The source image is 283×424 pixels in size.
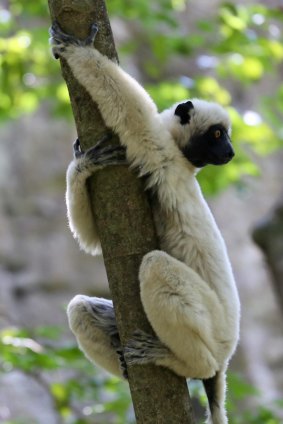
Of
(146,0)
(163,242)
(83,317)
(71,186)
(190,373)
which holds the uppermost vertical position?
(146,0)

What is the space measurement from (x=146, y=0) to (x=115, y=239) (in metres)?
4.80

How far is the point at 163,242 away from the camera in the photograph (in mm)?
5031

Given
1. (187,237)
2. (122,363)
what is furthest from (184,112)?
(122,363)

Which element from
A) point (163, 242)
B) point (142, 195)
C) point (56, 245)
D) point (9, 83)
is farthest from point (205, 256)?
point (56, 245)

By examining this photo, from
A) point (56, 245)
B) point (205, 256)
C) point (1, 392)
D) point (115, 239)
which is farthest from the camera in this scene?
point (56, 245)

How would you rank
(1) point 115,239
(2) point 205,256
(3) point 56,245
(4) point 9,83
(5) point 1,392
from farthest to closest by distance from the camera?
(3) point 56,245 < (5) point 1,392 < (4) point 9,83 < (2) point 205,256 < (1) point 115,239

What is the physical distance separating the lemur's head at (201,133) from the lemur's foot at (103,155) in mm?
913

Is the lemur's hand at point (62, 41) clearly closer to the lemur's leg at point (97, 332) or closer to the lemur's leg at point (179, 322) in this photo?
the lemur's leg at point (179, 322)

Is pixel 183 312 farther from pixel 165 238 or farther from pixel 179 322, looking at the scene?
pixel 165 238

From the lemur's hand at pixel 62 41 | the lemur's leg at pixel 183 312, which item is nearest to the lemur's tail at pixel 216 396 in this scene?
the lemur's leg at pixel 183 312

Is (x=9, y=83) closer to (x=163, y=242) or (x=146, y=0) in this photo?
(x=146, y=0)

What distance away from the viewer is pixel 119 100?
475 centimetres

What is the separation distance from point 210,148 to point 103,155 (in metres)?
1.34

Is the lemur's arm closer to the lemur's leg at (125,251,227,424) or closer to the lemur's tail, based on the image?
the lemur's leg at (125,251,227,424)
